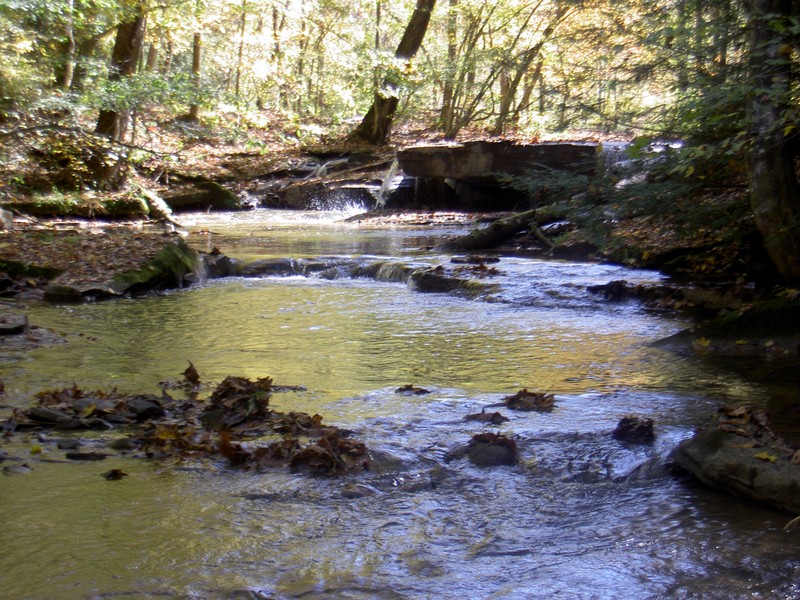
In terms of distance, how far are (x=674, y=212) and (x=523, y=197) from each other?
12405 mm

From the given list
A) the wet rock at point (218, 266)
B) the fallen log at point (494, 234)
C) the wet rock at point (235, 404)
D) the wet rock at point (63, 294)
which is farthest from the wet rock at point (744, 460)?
the fallen log at point (494, 234)

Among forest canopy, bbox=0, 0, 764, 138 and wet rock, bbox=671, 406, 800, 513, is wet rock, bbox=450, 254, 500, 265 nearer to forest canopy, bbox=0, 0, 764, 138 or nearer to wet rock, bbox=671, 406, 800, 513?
forest canopy, bbox=0, 0, 764, 138

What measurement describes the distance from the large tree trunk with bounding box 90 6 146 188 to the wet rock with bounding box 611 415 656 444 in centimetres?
1483

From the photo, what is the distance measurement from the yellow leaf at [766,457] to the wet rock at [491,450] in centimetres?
126

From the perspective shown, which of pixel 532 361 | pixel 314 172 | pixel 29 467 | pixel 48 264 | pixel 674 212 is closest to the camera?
pixel 29 467

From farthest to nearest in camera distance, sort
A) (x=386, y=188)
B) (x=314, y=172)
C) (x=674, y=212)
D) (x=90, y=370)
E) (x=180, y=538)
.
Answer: (x=314, y=172), (x=386, y=188), (x=674, y=212), (x=90, y=370), (x=180, y=538)

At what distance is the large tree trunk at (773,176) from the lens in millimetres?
6402

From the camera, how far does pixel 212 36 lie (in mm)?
32906

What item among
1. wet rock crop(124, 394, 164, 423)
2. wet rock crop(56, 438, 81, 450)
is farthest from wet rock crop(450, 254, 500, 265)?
wet rock crop(56, 438, 81, 450)

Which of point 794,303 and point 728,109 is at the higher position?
point 728,109

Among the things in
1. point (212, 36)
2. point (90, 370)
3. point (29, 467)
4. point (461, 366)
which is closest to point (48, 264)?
point (90, 370)

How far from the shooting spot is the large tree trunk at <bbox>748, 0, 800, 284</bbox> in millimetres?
6402

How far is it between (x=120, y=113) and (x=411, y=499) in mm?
15572

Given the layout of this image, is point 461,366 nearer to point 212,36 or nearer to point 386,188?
point 386,188
